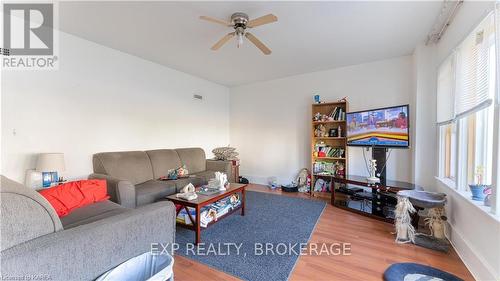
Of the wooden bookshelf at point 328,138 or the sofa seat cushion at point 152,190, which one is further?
the wooden bookshelf at point 328,138

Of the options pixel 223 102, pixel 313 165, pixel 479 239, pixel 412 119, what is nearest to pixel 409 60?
pixel 412 119

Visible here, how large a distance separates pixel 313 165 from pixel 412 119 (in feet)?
5.75

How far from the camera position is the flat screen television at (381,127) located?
2846mm

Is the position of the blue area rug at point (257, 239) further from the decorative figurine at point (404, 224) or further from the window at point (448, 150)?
the window at point (448, 150)

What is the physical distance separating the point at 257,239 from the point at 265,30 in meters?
2.48

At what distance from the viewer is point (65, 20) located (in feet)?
7.84

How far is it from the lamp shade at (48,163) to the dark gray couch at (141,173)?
460 millimetres

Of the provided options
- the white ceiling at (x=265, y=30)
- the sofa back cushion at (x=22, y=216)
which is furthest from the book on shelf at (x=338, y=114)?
the sofa back cushion at (x=22, y=216)

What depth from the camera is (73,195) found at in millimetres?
2043

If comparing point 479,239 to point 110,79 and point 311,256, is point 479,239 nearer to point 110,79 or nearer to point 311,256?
point 311,256

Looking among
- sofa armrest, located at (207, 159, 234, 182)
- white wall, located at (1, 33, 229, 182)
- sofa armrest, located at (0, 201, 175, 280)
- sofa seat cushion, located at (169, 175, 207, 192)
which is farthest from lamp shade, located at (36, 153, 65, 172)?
sofa armrest, located at (207, 159, 234, 182)

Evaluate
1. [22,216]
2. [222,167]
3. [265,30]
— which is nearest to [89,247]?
[22,216]

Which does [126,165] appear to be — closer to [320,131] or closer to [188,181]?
[188,181]

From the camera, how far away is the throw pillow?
1.91m
